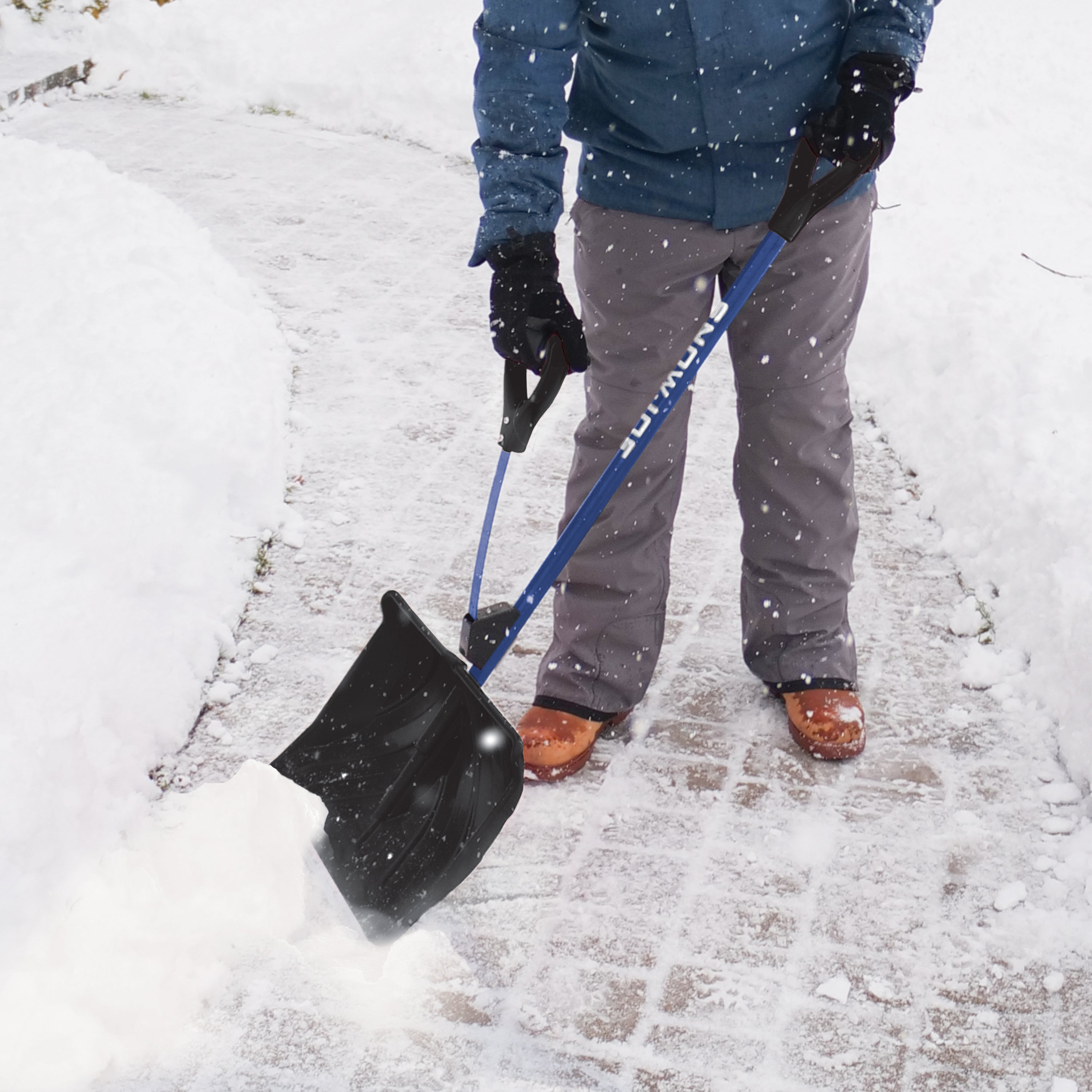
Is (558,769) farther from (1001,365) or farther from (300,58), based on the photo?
(300,58)

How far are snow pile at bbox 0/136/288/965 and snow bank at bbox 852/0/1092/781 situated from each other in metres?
1.97

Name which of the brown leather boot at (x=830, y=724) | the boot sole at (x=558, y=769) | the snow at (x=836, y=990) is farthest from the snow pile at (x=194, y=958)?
the brown leather boot at (x=830, y=724)

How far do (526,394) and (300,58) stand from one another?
22.8 ft

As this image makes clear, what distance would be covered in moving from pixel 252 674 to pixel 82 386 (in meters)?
1.26

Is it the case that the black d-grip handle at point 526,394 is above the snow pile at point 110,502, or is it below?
above

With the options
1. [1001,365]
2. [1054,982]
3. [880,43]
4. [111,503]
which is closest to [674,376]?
[880,43]

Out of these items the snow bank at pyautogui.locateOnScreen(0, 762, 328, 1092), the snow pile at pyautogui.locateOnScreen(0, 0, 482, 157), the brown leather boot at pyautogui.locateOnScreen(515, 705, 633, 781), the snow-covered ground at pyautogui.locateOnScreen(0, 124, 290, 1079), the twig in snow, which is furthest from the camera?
the snow pile at pyautogui.locateOnScreen(0, 0, 482, 157)

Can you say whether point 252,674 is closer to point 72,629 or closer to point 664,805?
point 72,629

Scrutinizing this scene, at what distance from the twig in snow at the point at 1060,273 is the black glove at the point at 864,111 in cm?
301

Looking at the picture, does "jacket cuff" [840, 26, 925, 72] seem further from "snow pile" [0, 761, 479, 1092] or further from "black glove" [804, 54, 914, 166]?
"snow pile" [0, 761, 479, 1092]

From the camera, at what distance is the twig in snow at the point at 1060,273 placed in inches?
186

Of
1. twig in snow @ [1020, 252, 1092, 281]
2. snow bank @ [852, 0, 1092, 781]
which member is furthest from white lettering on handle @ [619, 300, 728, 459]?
twig in snow @ [1020, 252, 1092, 281]

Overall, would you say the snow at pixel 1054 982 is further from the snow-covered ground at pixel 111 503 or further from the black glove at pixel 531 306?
the snow-covered ground at pixel 111 503

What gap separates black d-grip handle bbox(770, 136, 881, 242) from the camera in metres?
2.03
